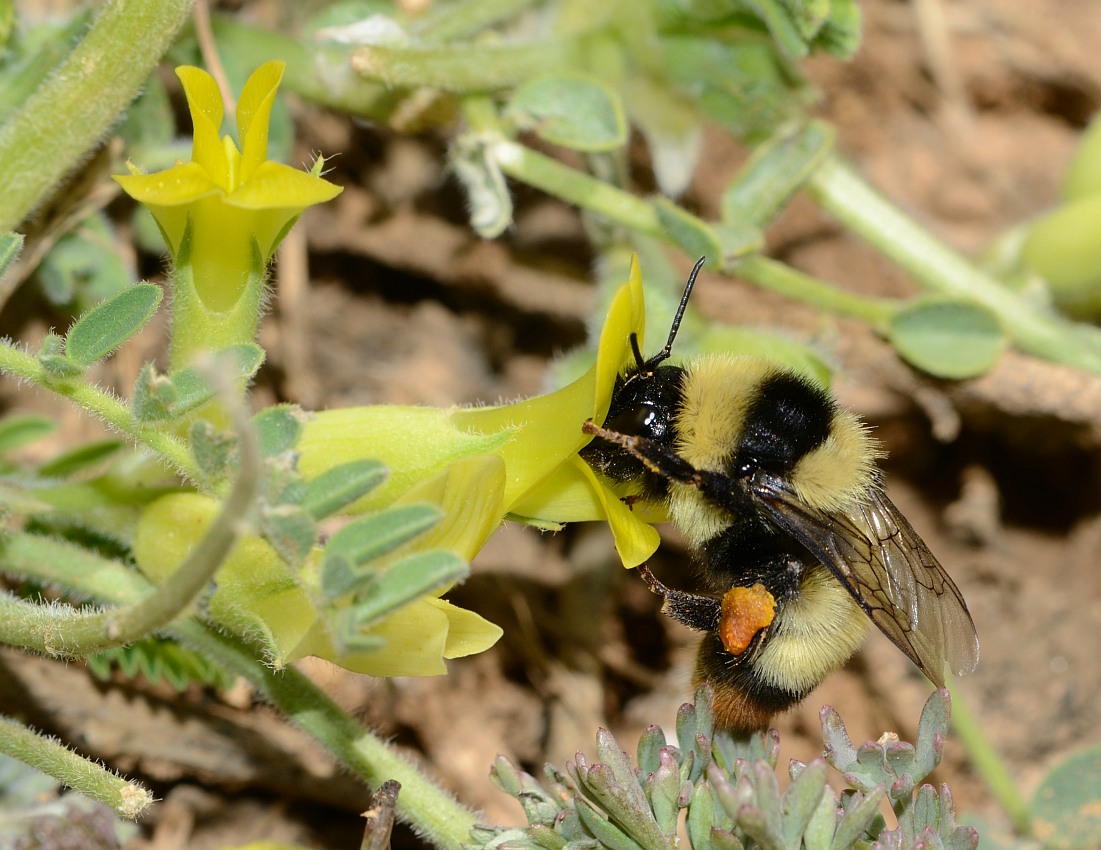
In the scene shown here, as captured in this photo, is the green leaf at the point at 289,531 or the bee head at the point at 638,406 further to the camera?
the bee head at the point at 638,406

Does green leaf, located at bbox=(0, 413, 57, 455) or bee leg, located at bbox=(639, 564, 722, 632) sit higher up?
green leaf, located at bbox=(0, 413, 57, 455)

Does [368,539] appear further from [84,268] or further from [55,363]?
[84,268]

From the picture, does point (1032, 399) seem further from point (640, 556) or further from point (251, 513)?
point (251, 513)

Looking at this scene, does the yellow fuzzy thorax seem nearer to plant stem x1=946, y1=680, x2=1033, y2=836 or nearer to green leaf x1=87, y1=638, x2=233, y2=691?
green leaf x1=87, y1=638, x2=233, y2=691

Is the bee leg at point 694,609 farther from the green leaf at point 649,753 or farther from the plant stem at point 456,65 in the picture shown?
the plant stem at point 456,65

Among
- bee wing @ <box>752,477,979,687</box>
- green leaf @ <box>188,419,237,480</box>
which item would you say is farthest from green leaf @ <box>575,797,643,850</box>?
green leaf @ <box>188,419,237,480</box>

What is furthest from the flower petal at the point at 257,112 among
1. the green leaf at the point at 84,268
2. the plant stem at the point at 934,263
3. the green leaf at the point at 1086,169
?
the green leaf at the point at 1086,169

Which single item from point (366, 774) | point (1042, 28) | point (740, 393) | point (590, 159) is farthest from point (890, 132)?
point (366, 774)
